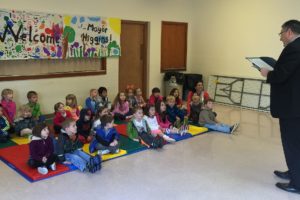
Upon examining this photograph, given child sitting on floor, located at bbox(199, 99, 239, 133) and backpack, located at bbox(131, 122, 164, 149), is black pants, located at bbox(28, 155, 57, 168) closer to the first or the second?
backpack, located at bbox(131, 122, 164, 149)

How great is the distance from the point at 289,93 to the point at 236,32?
5.14m

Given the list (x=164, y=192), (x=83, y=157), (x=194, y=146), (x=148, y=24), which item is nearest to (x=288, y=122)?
(x=164, y=192)

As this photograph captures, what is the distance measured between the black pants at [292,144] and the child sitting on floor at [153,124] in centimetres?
179

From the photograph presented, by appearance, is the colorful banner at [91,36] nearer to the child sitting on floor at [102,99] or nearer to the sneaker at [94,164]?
the child sitting on floor at [102,99]

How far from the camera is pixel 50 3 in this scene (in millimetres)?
5824

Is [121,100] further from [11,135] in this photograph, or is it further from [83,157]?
[83,157]

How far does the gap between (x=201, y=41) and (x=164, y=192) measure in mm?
6058

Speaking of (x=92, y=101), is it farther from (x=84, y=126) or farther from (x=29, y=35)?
(x=29, y=35)

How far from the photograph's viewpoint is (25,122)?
→ 4.80m

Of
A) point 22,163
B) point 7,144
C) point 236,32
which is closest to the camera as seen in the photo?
point 22,163

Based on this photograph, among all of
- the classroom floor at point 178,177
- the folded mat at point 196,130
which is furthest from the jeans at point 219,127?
the classroom floor at point 178,177

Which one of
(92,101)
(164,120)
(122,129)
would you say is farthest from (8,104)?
(164,120)

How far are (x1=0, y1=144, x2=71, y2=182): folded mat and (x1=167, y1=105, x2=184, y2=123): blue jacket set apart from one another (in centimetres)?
228

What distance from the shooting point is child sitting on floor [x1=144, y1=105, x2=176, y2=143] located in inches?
181
